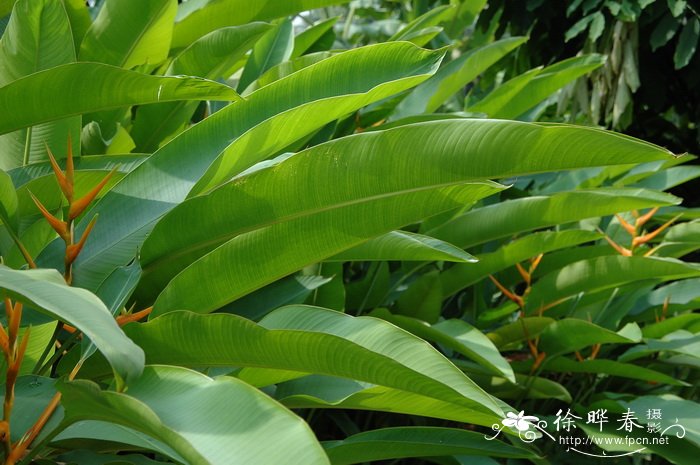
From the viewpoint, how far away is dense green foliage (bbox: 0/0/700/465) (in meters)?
0.77

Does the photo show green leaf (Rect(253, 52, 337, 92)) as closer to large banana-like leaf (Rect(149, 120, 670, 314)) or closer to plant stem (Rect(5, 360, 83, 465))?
large banana-like leaf (Rect(149, 120, 670, 314))

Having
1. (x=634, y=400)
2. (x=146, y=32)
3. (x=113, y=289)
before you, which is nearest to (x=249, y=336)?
(x=113, y=289)

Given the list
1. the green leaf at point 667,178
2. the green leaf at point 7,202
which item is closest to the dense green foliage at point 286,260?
the green leaf at point 7,202

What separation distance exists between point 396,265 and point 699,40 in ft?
5.65

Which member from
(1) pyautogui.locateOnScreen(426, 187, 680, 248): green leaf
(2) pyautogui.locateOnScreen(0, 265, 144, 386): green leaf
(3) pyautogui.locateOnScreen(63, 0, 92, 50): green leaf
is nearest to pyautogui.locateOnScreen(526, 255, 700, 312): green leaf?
(1) pyautogui.locateOnScreen(426, 187, 680, 248): green leaf

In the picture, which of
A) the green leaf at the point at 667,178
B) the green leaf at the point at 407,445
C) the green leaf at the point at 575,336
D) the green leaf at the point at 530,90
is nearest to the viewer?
the green leaf at the point at 407,445

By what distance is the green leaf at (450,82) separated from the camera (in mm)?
1732

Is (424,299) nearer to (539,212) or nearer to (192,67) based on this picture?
(539,212)

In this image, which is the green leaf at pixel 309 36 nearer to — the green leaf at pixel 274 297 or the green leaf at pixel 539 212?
the green leaf at pixel 539 212

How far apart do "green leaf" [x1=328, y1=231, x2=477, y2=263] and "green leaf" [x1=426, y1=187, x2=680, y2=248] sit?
289mm

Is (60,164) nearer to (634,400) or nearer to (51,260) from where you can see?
(51,260)

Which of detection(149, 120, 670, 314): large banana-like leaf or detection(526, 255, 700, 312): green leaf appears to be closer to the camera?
detection(149, 120, 670, 314): large banana-like leaf

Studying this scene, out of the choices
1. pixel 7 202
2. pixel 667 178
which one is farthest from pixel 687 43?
pixel 7 202

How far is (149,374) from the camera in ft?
2.45
